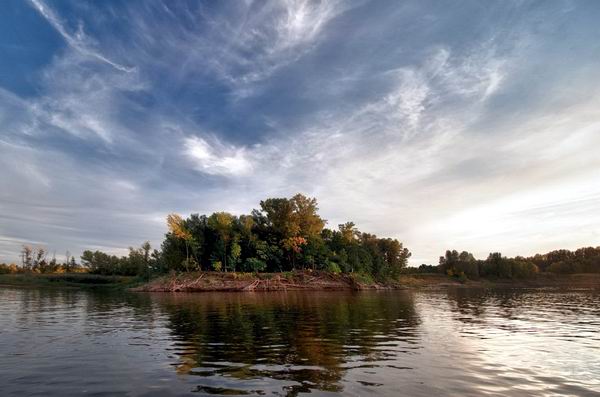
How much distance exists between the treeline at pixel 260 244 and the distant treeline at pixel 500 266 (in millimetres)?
74156

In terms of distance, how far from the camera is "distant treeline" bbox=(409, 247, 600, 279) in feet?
541

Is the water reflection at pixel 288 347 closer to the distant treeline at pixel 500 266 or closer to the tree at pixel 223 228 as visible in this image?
the tree at pixel 223 228

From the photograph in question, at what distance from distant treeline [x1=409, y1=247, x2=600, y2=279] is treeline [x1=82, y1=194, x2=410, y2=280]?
74.2 meters

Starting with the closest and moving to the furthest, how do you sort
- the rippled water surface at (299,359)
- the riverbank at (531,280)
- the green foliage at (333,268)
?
the rippled water surface at (299,359), the green foliage at (333,268), the riverbank at (531,280)

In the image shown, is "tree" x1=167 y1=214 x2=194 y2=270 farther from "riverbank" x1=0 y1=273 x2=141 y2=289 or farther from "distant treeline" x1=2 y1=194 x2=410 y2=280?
"riverbank" x1=0 y1=273 x2=141 y2=289

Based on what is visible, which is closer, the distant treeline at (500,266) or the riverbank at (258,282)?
the riverbank at (258,282)

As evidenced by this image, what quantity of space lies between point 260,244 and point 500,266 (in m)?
126

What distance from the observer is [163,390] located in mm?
10156

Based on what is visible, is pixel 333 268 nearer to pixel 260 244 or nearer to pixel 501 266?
pixel 260 244

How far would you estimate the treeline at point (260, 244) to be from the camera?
92.1 meters

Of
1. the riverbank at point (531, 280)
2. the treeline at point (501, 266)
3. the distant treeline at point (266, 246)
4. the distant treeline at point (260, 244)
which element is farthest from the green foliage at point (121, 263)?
the treeline at point (501, 266)

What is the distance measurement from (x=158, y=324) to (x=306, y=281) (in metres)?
67.8

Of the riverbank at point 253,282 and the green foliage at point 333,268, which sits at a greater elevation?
the green foliage at point 333,268

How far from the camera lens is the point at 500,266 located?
543 ft
